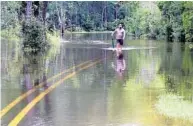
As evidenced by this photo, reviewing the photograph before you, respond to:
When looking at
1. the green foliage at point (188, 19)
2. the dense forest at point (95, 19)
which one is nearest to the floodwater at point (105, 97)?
the dense forest at point (95, 19)

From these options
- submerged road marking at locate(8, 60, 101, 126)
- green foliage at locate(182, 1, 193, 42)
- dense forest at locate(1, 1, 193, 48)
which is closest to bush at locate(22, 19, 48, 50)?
dense forest at locate(1, 1, 193, 48)

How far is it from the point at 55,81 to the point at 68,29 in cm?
9911

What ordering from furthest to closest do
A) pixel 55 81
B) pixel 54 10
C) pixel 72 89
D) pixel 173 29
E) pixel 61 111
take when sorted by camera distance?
pixel 54 10, pixel 173 29, pixel 55 81, pixel 72 89, pixel 61 111

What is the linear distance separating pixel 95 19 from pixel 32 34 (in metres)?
104

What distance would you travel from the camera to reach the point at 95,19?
5192 inches

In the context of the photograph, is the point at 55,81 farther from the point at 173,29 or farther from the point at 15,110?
the point at 173,29

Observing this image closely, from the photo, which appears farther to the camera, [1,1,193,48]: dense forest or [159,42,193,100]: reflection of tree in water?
[1,1,193,48]: dense forest

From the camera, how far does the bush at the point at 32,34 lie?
2825 cm

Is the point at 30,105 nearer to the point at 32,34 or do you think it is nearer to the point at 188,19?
the point at 32,34

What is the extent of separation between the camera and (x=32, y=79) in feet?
47.3

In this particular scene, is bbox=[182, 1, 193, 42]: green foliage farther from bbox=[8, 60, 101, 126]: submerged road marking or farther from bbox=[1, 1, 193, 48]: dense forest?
bbox=[8, 60, 101, 126]: submerged road marking

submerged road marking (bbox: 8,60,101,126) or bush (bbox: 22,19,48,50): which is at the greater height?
bush (bbox: 22,19,48,50)

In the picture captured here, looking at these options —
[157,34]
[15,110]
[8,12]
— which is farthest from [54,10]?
[15,110]

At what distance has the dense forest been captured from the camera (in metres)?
29.8
